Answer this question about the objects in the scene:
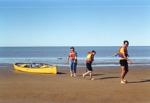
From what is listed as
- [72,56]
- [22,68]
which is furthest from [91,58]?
[22,68]

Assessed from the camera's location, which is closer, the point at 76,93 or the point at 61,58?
the point at 76,93

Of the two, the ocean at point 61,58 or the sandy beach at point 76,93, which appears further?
the ocean at point 61,58

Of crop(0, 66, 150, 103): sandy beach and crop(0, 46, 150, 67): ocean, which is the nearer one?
crop(0, 66, 150, 103): sandy beach

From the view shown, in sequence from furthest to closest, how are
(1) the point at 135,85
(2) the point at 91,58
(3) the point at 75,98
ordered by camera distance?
(2) the point at 91,58, (1) the point at 135,85, (3) the point at 75,98

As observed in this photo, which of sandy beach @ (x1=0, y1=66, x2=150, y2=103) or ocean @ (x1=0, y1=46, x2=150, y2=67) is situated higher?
sandy beach @ (x1=0, y1=66, x2=150, y2=103)

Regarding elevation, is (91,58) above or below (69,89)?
above

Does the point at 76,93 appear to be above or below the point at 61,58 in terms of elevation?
above

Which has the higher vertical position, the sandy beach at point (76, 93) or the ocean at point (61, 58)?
the sandy beach at point (76, 93)

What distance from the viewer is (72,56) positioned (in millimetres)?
15594

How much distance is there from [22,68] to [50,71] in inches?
109

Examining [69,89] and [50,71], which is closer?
[69,89]

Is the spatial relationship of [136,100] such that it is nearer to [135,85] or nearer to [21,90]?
[135,85]

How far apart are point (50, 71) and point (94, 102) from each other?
28.3 ft

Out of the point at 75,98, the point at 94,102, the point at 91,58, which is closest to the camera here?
the point at 94,102
